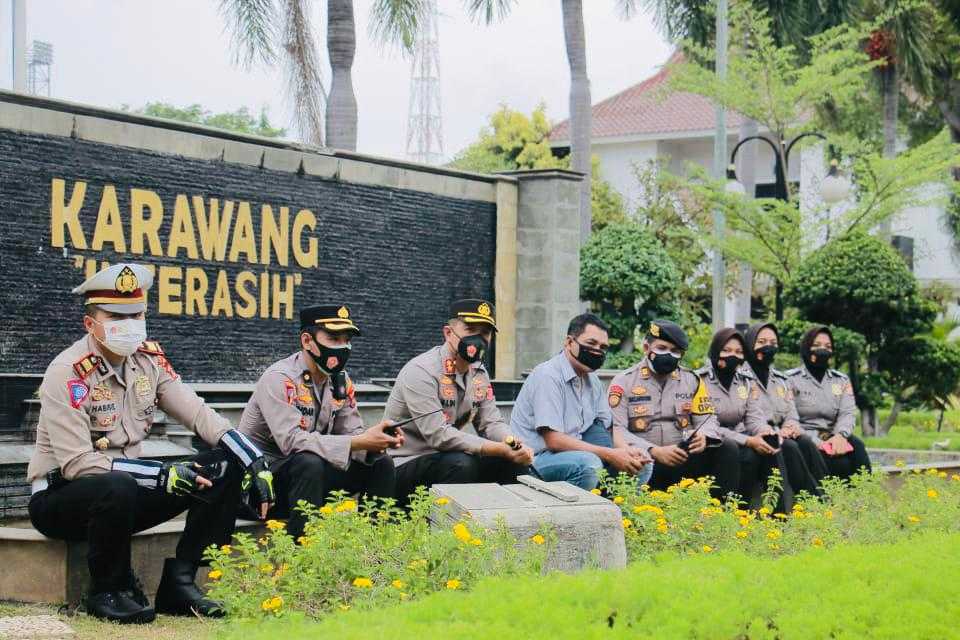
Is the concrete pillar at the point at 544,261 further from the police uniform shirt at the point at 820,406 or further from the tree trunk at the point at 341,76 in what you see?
the tree trunk at the point at 341,76

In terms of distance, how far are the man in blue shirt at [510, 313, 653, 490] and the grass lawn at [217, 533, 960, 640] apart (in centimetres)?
296

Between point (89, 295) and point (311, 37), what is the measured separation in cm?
1550

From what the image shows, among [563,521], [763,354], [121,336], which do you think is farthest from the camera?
[763,354]

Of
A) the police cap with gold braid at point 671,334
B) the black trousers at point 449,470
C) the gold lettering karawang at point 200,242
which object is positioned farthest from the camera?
the gold lettering karawang at point 200,242

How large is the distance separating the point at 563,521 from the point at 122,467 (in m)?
2.03

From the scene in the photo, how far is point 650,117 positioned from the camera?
1646 inches

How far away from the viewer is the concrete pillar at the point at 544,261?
1475 cm

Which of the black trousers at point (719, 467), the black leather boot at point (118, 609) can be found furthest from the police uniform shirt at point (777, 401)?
the black leather boot at point (118, 609)

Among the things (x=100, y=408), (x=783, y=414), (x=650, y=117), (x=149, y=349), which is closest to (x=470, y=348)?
(x=149, y=349)

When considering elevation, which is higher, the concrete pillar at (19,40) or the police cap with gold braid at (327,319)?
the concrete pillar at (19,40)

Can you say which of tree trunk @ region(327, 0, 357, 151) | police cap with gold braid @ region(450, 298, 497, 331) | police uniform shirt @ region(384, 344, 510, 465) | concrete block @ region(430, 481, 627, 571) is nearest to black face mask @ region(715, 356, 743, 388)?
police uniform shirt @ region(384, 344, 510, 465)

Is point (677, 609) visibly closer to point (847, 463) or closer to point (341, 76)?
point (847, 463)

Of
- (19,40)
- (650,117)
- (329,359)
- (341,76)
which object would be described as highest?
(650,117)

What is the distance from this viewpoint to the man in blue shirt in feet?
27.7
